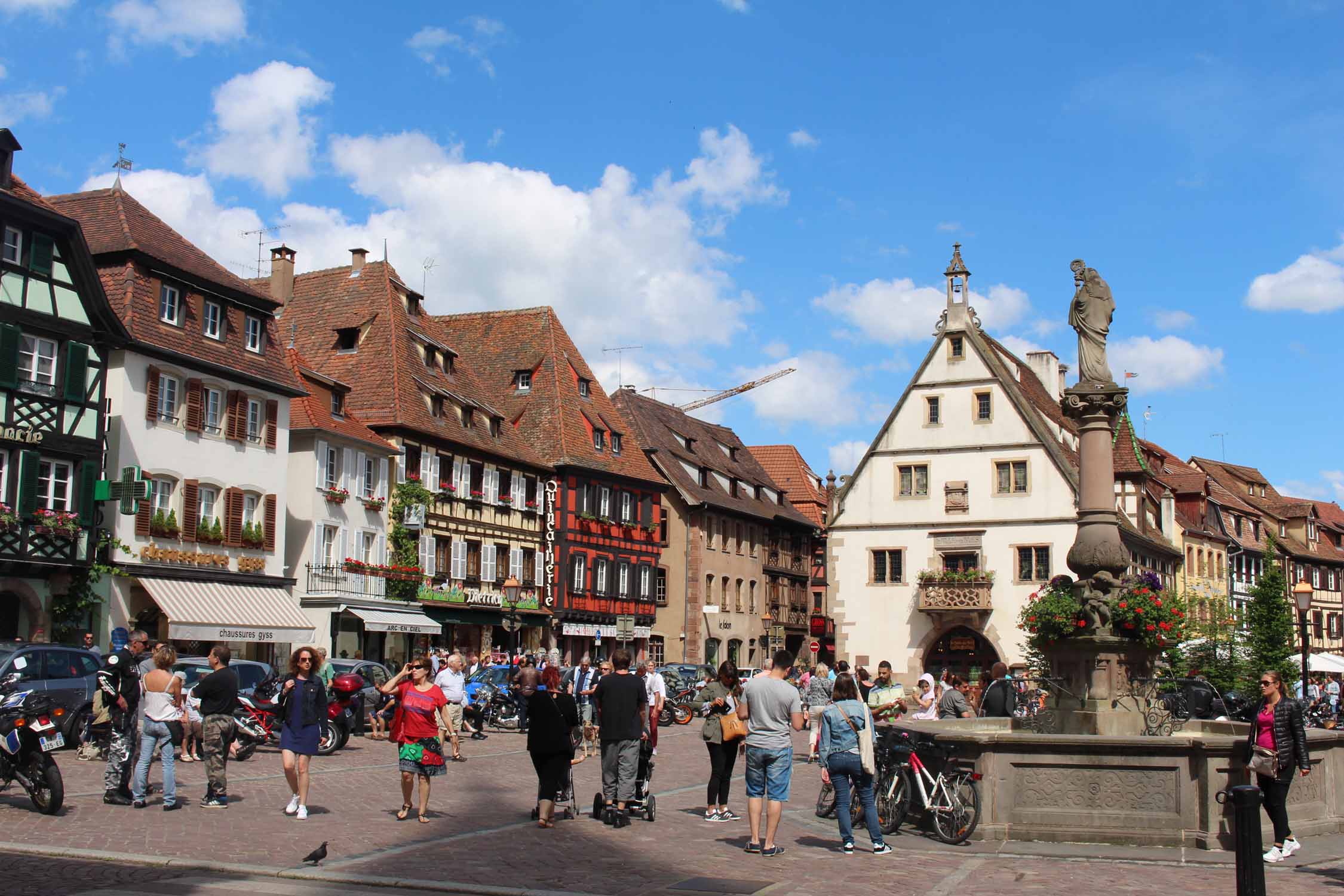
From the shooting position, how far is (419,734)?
1411 centimetres

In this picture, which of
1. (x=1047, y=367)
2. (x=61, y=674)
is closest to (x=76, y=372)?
(x=61, y=674)

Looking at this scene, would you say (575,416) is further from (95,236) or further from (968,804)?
(968,804)

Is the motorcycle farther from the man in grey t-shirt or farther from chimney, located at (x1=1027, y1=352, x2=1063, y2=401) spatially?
chimney, located at (x1=1027, y1=352, x2=1063, y2=401)

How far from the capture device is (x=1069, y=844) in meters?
13.4

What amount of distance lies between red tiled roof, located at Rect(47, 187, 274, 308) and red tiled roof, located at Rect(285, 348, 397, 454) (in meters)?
3.37

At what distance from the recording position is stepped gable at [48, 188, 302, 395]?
34219 mm

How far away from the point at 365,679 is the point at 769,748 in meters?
16.3

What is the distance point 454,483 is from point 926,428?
16.0 metres

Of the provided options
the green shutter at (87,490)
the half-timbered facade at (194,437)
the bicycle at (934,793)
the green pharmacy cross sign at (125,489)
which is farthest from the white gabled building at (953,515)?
the bicycle at (934,793)

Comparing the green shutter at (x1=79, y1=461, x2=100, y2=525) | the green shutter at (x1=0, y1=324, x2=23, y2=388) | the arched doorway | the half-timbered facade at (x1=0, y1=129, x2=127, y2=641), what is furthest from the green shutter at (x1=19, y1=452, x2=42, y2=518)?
the arched doorway

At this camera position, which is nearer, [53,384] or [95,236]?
[53,384]

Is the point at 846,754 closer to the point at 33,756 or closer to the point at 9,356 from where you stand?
the point at 33,756

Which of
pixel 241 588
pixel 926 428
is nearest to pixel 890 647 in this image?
pixel 926 428

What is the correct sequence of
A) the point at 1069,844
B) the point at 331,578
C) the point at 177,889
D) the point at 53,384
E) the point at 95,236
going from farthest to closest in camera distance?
1. the point at 331,578
2. the point at 95,236
3. the point at 53,384
4. the point at 1069,844
5. the point at 177,889
